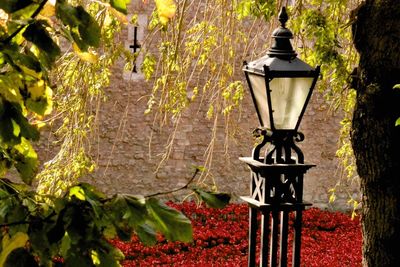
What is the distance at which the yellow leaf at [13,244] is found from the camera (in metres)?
1.20

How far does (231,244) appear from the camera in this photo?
843 centimetres

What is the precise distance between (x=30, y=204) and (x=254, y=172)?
1.79m

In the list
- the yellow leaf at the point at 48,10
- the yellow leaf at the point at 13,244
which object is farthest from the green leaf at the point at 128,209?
the yellow leaf at the point at 48,10

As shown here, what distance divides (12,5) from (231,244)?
7.26 m

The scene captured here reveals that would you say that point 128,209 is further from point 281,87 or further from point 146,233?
point 281,87

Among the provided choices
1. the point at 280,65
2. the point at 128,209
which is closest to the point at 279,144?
the point at 280,65

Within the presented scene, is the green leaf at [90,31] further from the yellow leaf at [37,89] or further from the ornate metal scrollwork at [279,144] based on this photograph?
the ornate metal scrollwork at [279,144]

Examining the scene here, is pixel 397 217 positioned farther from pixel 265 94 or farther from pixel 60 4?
pixel 60 4

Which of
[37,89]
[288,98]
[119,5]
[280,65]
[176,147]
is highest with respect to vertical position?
[176,147]

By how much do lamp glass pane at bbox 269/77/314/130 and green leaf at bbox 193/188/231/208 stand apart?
1716 mm

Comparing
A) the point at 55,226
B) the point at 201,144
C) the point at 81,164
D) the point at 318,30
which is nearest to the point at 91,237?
the point at 55,226

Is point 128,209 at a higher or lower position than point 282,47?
lower

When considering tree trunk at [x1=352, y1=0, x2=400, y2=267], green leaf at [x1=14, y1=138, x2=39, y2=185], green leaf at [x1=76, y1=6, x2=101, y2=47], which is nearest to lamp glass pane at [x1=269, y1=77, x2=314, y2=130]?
tree trunk at [x1=352, y1=0, x2=400, y2=267]

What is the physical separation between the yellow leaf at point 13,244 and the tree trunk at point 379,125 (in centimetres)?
313
